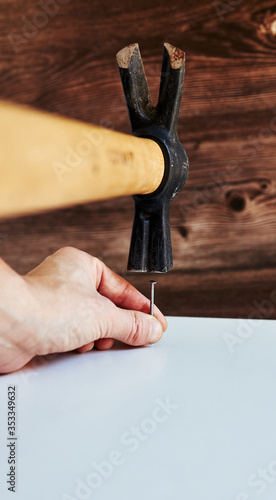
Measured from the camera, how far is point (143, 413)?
404mm

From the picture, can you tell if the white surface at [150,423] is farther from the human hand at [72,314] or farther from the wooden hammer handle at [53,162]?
the wooden hammer handle at [53,162]

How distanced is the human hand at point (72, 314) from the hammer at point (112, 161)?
0.05 metres

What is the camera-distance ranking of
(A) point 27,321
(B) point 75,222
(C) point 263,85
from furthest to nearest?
(B) point 75,222 → (C) point 263,85 → (A) point 27,321

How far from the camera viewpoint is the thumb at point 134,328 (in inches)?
21.9

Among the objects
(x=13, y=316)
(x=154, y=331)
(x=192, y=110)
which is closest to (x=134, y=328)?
(x=154, y=331)

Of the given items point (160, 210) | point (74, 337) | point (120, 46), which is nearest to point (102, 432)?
point (74, 337)

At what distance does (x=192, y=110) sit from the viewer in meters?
1.01

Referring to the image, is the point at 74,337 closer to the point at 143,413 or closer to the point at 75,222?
the point at 143,413

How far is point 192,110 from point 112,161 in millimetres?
689

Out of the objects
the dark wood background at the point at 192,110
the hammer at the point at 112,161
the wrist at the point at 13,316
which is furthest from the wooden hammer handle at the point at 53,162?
the dark wood background at the point at 192,110

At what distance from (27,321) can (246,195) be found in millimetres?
668

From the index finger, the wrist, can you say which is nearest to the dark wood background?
the index finger

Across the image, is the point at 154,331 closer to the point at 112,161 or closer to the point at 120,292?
the point at 120,292

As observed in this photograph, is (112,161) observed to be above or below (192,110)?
above
